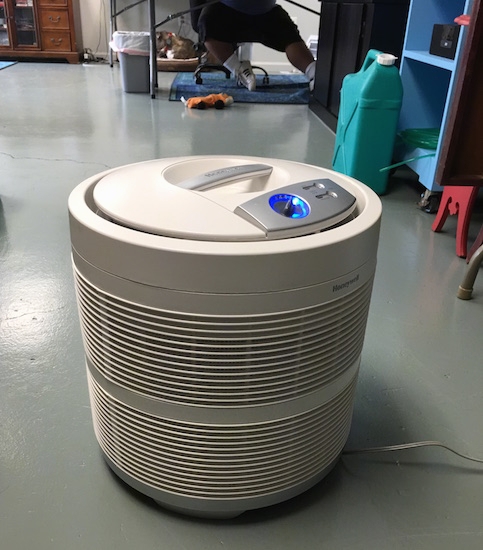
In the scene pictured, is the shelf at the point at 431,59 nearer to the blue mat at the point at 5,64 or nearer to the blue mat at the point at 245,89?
the blue mat at the point at 245,89

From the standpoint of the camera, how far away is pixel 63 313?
1262mm

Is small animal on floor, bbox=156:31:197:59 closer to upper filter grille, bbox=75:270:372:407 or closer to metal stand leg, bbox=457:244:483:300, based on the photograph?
metal stand leg, bbox=457:244:483:300

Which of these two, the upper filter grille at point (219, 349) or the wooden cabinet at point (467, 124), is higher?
the wooden cabinet at point (467, 124)

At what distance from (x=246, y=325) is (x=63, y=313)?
798 mm

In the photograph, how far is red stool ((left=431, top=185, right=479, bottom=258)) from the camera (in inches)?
63.6

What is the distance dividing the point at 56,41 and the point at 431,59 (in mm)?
4866

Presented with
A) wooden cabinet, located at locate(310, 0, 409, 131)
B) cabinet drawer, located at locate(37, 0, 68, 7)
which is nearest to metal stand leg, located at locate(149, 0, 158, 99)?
wooden cabinet, located at locate(310, 0, 409, 131)

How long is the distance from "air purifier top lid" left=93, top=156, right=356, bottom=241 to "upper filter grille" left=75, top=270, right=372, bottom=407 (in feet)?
0.30

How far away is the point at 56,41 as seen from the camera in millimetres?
5672

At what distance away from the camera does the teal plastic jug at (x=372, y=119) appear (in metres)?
1.99

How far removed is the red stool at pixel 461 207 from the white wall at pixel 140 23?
437cm

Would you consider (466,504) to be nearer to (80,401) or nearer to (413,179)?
(80,401)

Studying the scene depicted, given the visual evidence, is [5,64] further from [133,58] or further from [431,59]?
[431,59]

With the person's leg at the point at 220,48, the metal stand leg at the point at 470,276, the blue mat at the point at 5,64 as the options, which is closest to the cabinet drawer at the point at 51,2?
the blue mat at the point at 5,64
